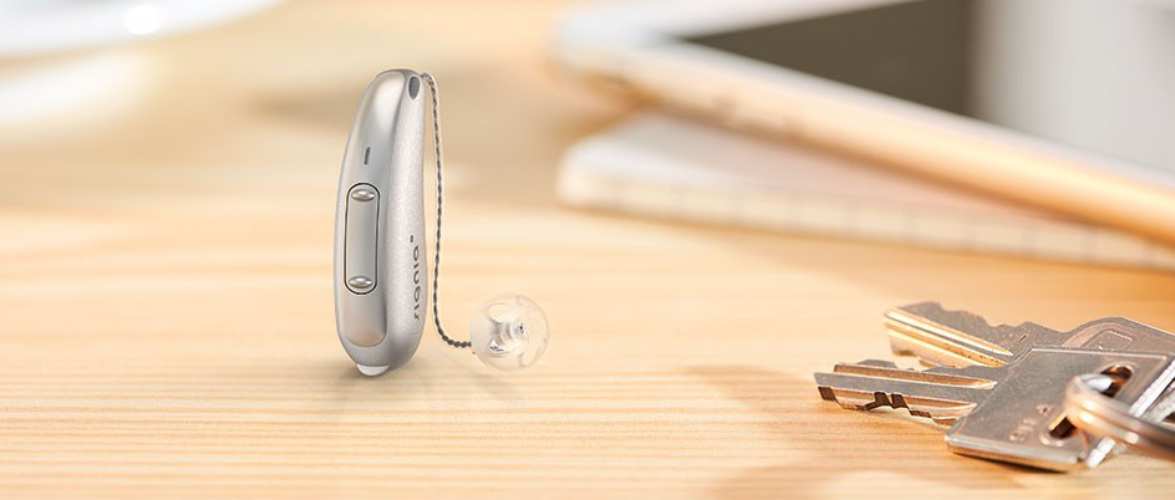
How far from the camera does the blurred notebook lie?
63 centimetres

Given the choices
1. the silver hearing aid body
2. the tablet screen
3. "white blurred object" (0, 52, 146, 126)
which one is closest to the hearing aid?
the silver hearing aid body

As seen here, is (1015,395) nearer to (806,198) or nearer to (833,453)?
(833,453)

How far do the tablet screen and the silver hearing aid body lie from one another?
319 millimetres

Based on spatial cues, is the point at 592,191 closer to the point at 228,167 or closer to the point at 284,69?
the point at 228,167

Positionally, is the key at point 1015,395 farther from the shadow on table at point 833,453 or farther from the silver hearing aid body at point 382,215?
the silver hearing aid body at point 382,215

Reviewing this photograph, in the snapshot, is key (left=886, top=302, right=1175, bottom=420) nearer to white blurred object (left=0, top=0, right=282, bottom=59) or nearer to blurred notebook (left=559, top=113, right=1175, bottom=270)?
blurred notebook (left=559, top=113, right=1175, bottom=270)

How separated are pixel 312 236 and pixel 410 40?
43cm

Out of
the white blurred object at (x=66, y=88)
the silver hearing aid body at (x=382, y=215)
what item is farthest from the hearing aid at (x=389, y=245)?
the white blurred object at (x=66, y=88)

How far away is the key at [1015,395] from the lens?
42 cm

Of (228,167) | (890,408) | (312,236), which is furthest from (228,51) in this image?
(890,408)

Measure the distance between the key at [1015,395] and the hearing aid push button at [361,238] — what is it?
0.16 metres

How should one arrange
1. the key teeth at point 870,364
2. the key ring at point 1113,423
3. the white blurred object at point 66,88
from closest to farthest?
the key ring at point 1113,423, the key teeth at point 870,364, the white blurred object at point 66,88

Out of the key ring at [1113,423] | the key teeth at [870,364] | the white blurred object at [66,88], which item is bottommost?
the key ring at [1113,423]

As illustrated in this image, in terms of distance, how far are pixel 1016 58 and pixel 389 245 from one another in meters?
0.44
